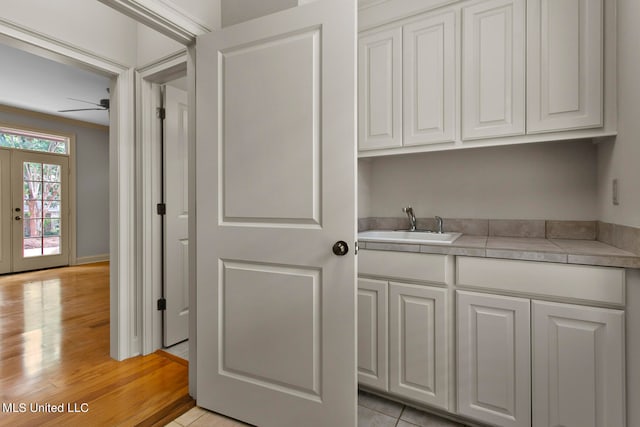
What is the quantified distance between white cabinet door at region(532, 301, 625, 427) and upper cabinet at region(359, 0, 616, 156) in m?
0.85

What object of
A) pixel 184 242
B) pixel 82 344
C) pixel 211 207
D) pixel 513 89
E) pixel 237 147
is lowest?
pixel 82 344

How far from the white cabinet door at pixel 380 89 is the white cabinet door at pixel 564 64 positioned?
68cm

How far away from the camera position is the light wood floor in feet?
5.47

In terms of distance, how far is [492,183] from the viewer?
6.72 ft

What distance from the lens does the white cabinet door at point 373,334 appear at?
173cm

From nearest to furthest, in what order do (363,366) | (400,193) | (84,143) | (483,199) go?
(363,366), (483,199), (400,193), (84,143)

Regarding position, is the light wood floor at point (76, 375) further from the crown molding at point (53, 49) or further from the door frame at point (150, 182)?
the crown molding at point (53, 49)

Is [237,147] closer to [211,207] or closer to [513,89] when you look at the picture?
[211,207]

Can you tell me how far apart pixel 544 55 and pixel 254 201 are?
1585mm

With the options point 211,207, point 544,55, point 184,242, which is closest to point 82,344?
point 184,242

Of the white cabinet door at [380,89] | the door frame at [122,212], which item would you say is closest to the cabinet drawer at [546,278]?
the white cabinet door at [380,89]

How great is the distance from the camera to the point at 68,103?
193 inches

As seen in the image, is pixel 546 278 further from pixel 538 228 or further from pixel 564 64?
pixel 564 64

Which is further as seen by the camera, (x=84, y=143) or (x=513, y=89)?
(x=84, y=143)
